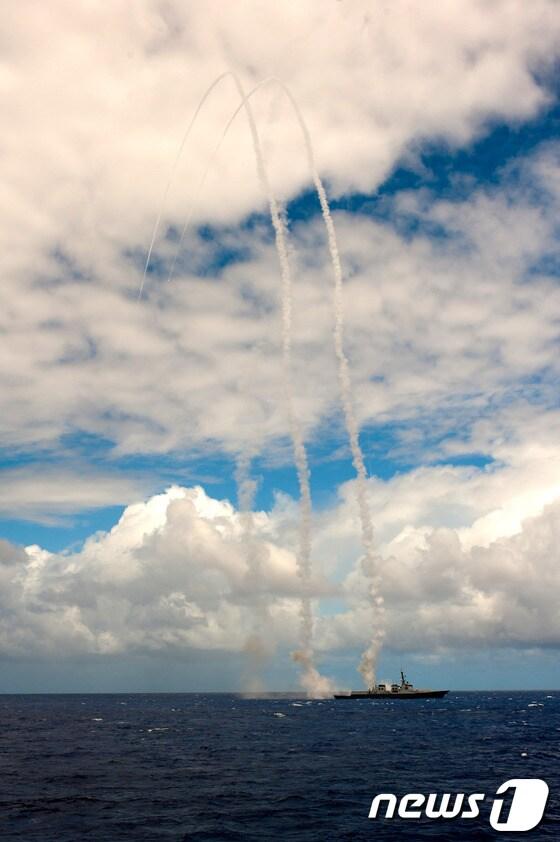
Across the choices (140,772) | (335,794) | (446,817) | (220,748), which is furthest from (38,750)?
(446,817)

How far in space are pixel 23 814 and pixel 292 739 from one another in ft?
242

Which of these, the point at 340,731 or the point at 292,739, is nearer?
the point at 292,739

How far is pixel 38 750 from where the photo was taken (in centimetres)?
11388

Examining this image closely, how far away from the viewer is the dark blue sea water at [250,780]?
54906 millimetres

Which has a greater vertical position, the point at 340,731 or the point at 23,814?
the point at 23,814

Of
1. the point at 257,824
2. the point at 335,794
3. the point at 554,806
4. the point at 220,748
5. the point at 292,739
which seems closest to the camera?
the point at 257,824

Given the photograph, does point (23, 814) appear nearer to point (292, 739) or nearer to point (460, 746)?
point (292, 739)

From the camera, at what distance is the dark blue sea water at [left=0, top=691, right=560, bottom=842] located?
Answer: 180 ft

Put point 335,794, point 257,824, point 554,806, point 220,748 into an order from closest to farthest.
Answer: point 257,824 < point 554,806 < point 335,794 < point 220,748

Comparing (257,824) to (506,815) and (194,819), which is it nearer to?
(194,819)

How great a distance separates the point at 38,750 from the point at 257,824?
74.3 meters

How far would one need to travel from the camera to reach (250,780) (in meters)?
77.8

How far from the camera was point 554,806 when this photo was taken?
64.4 m

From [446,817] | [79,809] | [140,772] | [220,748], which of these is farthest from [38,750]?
[446,817]
